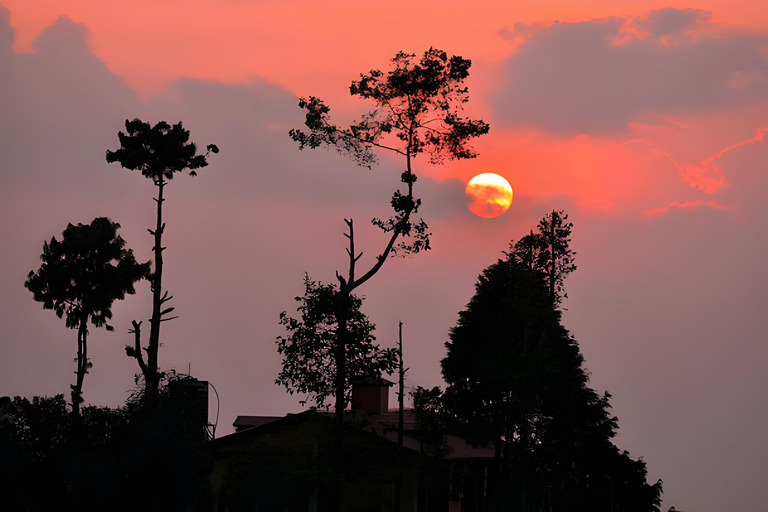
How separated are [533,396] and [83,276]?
91.0 ft

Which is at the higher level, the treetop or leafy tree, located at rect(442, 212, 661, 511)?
the treetop

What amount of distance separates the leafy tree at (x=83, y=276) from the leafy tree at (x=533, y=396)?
20957mm

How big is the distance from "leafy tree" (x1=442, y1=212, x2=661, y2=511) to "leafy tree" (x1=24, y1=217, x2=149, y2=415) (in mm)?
20957

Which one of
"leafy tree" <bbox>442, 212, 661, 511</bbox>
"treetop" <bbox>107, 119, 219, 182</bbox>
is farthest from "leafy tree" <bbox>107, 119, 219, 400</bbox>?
"leafy tree" <bbox>442, 212, 661, 511</bbox>

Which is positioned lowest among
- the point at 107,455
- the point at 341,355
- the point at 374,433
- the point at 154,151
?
the point at 107,455

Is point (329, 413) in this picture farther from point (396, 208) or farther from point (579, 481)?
point (579, 481)

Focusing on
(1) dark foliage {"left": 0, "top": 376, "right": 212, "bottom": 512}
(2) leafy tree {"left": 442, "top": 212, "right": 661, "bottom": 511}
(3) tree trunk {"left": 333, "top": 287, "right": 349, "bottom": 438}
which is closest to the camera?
(1) dark foliage {"left": 0, "top": 376, "right": 212, "bottom": 512}

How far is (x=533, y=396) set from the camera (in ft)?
183

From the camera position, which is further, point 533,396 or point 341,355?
point 533,396

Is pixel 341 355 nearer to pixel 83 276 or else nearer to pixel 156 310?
pixel 156 310

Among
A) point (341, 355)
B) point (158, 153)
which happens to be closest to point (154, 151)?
point (158, 153)

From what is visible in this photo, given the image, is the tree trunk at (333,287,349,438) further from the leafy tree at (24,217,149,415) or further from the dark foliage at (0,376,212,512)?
the leafy tree at (24,217,149,415)

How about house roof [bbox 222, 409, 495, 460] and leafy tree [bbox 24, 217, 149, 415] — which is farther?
leafy tree [bbox 24, 217, 149, 415]

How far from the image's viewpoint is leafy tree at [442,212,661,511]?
53.5 m
